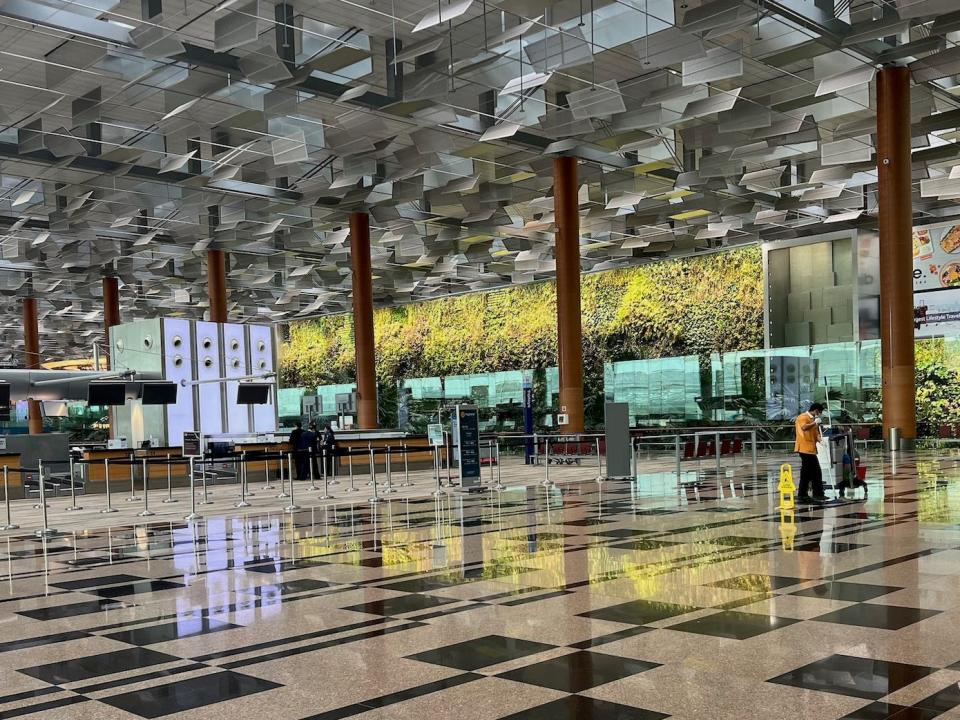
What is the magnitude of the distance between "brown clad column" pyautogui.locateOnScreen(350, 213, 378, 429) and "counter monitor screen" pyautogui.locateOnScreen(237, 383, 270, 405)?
554 centimetres

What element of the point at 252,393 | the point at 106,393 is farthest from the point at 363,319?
the point at 106,393

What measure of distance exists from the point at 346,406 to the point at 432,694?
30164 millimetres

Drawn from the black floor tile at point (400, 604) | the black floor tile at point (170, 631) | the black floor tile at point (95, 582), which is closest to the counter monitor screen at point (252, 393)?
the black floor tile at point (95, 582)

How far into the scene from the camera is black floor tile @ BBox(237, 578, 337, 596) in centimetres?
764

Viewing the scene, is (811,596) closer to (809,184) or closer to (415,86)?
(415,86)

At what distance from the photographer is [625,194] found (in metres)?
28.6

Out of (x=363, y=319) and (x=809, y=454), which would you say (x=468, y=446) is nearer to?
(x=809, y=454)

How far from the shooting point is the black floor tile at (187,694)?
4587 mm

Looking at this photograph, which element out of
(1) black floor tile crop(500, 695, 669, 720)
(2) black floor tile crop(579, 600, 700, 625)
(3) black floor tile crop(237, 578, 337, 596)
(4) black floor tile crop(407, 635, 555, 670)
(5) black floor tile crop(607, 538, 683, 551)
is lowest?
(5) black floor tile crop(607, 538, 683, 551)

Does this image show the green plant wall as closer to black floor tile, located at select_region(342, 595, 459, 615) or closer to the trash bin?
the trash bin

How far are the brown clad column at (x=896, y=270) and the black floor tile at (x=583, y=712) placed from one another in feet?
61.9

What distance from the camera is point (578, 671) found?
16.3 feet

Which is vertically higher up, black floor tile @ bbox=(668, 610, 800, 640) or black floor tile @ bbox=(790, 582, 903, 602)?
black floor tile @ bbox=(668, 610, 800, 640)

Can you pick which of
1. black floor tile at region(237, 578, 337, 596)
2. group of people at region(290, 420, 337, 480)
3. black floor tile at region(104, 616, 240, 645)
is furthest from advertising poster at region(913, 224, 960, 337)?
black floor tile at region(104, 616, 240, 645)
